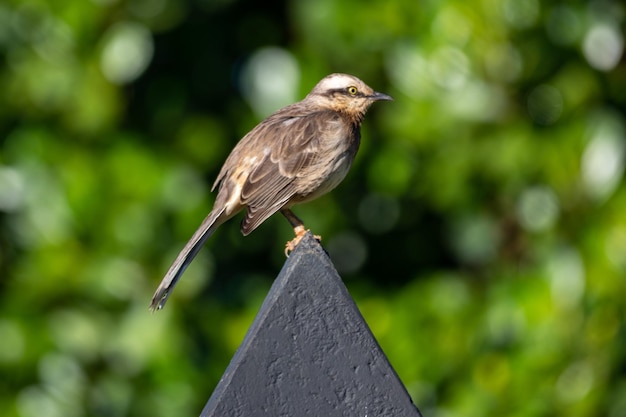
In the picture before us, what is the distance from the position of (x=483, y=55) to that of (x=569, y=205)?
100 cm

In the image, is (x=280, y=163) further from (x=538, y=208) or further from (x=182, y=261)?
(x=538, y=208)

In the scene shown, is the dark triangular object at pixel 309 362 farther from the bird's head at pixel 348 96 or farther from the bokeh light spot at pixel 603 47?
the bokeh light spot at pixel 603 47

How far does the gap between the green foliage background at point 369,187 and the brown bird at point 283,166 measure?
73cm

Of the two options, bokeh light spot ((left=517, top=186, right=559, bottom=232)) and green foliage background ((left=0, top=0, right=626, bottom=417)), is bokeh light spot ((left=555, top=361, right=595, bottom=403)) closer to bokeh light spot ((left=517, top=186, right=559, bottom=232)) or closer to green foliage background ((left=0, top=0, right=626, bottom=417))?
green foliage background ((left=0, top=0, right=626, bottom=417))

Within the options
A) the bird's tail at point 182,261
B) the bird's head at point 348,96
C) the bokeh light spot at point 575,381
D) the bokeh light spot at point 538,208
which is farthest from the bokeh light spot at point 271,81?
the bokeh light spot at point 575,381

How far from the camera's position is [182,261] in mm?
4945

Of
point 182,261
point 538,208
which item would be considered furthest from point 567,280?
point 182,261

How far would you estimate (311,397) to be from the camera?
3.01 m

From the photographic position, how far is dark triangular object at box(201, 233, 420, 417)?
2992mm

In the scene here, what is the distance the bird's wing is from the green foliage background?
912mm

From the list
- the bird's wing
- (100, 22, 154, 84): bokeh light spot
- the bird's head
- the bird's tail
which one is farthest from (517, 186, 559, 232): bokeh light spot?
(100, 22, 154, 84): bokeh light spot

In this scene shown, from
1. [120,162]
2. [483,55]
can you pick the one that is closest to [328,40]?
[483,55]

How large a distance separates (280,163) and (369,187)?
4.46 feet

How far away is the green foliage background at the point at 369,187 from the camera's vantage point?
20.3 feet
